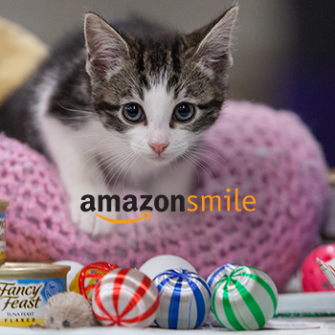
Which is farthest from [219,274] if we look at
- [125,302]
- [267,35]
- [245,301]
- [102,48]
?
[267,35]

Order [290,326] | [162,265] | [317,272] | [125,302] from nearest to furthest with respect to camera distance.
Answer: [125,302]
[290,326]
[162,265]
[317,272]

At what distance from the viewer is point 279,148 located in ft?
3.99

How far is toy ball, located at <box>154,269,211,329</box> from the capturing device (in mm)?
738

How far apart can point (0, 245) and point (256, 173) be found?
713mm

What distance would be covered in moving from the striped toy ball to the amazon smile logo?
43 centimetres

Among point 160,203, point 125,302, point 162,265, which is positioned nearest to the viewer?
point 125,302

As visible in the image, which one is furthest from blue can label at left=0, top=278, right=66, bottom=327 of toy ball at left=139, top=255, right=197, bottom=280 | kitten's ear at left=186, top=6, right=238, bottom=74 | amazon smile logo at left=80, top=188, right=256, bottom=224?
kitten's ear at left=186, top=6, right=238, bottom=74

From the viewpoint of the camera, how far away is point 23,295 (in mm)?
749

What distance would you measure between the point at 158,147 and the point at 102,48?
0.29 m

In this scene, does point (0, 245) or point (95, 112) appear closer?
point (0, 245)

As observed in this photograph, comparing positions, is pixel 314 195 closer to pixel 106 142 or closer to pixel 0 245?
pixel 106 142

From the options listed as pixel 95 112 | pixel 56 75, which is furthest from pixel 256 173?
pixel 56 75

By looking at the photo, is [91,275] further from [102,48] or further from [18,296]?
[102,48]

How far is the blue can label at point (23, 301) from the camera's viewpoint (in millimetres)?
744
